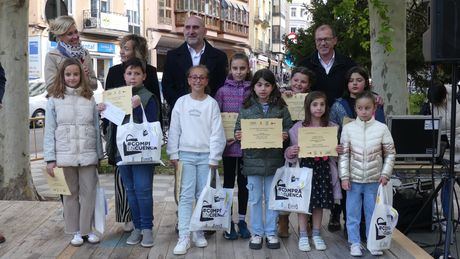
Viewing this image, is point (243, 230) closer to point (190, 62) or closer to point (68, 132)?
point (190, 62)

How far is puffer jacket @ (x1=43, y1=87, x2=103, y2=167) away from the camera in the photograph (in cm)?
495

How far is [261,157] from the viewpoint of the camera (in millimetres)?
5004

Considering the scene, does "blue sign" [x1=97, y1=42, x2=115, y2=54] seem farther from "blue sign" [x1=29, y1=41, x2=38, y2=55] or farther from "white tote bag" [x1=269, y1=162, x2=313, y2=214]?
"white tote bag" [x1=269, y1=162, x2=313, y2=214]

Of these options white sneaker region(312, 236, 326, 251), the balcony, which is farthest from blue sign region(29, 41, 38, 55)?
white sneaker region(312, 236, 326, 251)

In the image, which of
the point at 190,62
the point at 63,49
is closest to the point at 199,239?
the point at 190,62

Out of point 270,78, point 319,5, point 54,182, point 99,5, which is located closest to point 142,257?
point 54,182

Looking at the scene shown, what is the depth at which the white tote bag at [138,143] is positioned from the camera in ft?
16.1

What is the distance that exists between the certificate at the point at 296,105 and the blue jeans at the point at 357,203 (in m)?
0.80

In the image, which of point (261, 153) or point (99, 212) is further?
point (99, 212)

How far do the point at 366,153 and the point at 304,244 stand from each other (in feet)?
3.16

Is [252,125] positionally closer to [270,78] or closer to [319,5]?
[270,78]

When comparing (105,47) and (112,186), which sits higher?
(105,47)

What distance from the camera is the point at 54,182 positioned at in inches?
197

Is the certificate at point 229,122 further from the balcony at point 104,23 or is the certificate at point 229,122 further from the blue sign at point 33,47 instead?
the balcony at point 104,23
